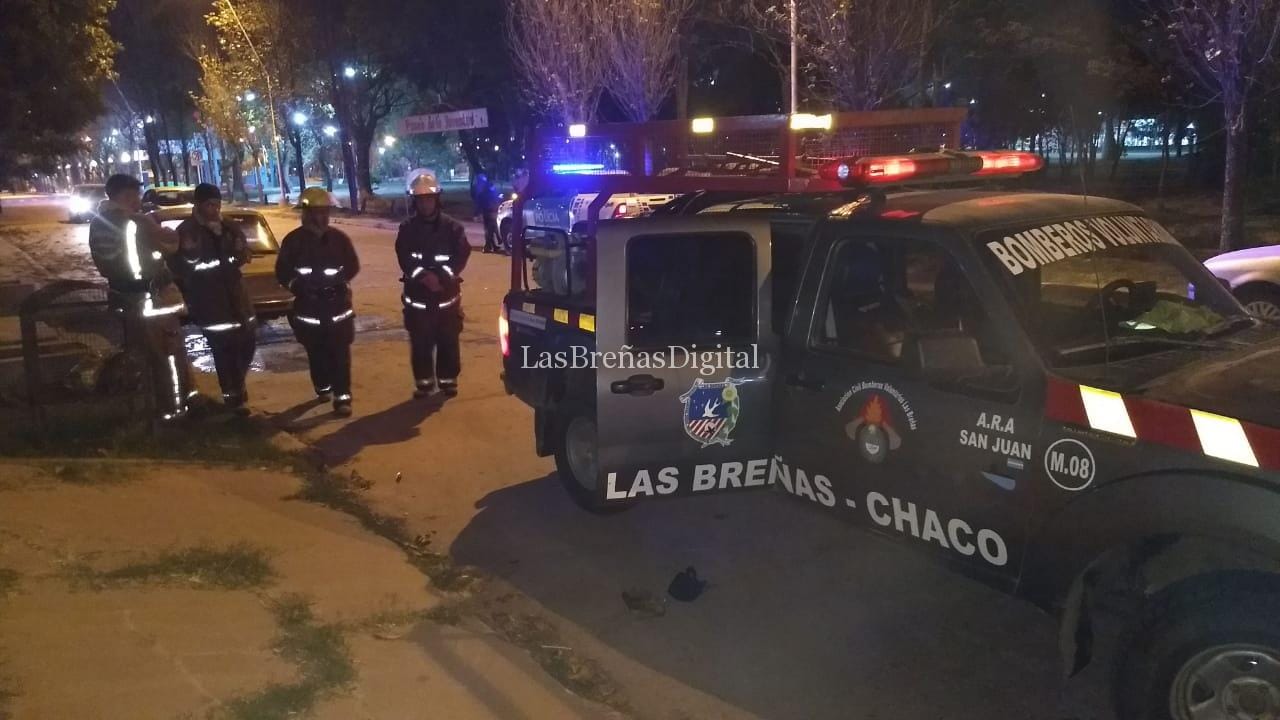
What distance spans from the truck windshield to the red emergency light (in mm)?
708

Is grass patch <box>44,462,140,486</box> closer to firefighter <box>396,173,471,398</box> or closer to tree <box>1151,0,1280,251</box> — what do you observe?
firefighter <box>396,173,471,398</box>

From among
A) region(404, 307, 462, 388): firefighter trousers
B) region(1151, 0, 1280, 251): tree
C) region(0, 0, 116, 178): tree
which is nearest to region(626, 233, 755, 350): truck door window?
region(404, 307, 462, 388): firefighter trousers

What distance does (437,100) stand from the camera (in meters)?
43.6

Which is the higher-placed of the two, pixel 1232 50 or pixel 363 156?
pixel 1232 50

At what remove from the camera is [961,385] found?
3.77m

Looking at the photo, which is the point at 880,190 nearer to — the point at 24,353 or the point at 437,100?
the point at 24,353

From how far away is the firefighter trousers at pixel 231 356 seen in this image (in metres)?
8.13

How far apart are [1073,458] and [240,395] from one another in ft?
22.2

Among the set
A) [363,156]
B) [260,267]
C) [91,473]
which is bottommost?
[91,473]

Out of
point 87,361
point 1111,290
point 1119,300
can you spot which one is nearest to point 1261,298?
point 1119,300

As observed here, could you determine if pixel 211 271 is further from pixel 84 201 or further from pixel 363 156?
pixel 84 201

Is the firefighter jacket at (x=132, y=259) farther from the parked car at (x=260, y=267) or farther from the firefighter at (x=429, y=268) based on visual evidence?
the parked car at (x=260, y=267)

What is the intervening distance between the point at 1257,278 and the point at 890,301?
18.4 ft

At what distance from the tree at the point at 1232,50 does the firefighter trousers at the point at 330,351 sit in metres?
11.3
